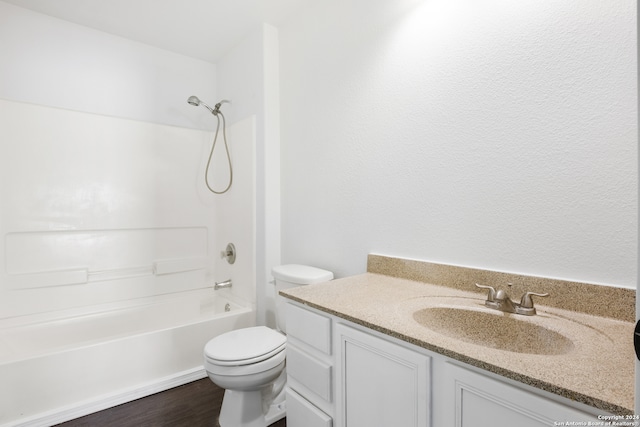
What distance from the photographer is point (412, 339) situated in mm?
825

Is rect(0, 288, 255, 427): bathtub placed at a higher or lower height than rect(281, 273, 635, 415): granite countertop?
lower

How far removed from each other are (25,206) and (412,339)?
8.46 ft

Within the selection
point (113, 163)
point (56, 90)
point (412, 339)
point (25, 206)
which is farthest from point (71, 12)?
point (412, 339)

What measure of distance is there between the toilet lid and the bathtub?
23.5 inches

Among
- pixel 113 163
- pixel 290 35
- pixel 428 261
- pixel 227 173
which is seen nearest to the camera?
pixel 428 261

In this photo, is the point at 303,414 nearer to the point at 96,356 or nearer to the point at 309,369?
the point at 309,369

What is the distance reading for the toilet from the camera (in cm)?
144

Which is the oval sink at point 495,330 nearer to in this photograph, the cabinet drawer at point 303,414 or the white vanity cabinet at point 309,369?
the white vanity cabinet at point 309,369

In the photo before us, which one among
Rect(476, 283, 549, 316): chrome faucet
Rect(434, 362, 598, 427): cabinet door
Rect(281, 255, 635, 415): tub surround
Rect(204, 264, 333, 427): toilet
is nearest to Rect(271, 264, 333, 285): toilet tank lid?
Rect(204, 264, 333, 427): toilet

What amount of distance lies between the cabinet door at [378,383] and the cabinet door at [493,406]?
7 centimetres

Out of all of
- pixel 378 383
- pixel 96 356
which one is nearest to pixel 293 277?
pixel 378 383

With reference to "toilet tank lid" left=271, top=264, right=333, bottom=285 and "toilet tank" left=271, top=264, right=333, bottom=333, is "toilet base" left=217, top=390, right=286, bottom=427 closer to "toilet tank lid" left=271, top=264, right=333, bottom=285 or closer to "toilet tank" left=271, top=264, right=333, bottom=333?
"toilet tank" left=271, top=264, right=333, bottom=333

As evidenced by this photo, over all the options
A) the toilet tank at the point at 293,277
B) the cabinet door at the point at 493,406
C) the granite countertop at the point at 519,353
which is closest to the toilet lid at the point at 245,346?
the toilet tank at the point at 293,277

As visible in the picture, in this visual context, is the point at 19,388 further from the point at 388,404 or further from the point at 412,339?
the point at 412,339
